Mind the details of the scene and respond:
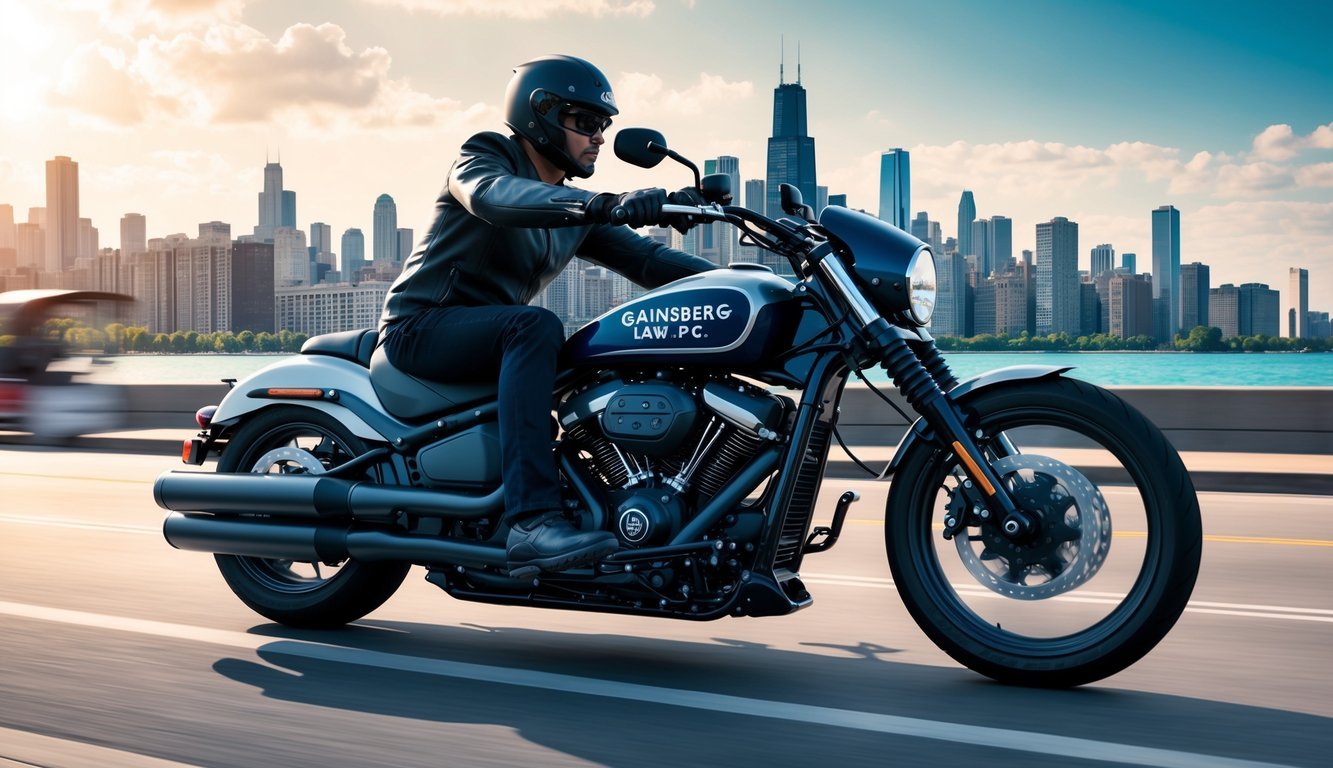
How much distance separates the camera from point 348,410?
16.8 feet

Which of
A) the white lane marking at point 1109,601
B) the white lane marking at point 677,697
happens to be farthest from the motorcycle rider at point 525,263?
the white lane marking at point 1109,601

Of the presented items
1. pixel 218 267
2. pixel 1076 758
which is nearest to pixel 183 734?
pixel 1076 758

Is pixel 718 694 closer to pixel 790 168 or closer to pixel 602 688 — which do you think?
pixel 602 688

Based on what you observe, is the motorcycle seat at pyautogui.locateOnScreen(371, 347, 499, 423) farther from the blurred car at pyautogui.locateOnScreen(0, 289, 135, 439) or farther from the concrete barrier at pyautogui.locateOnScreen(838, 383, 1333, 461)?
the blurred car at pyautogui.locateOnScreen(0, 289, 135, 439)

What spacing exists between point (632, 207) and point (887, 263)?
75 cm

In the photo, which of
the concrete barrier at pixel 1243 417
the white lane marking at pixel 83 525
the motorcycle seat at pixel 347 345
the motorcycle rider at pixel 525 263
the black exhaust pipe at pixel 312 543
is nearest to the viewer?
the motorcycle rider at pixel 525 263

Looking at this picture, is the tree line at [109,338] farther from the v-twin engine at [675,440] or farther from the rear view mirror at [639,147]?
the rear view mirror at [639,147]

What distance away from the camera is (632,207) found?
416cm

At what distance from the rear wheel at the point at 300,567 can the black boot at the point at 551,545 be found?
901mm

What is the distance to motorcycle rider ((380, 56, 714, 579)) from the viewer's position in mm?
4375

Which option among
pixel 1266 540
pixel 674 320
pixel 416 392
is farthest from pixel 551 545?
pixel 1266 540

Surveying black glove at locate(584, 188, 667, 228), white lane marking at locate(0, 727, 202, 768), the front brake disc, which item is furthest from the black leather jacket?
white lane marking at locate(0, 727, 202, 768)

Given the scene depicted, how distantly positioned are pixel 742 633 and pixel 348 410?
1.57 meters

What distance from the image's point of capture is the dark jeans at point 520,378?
446cm
